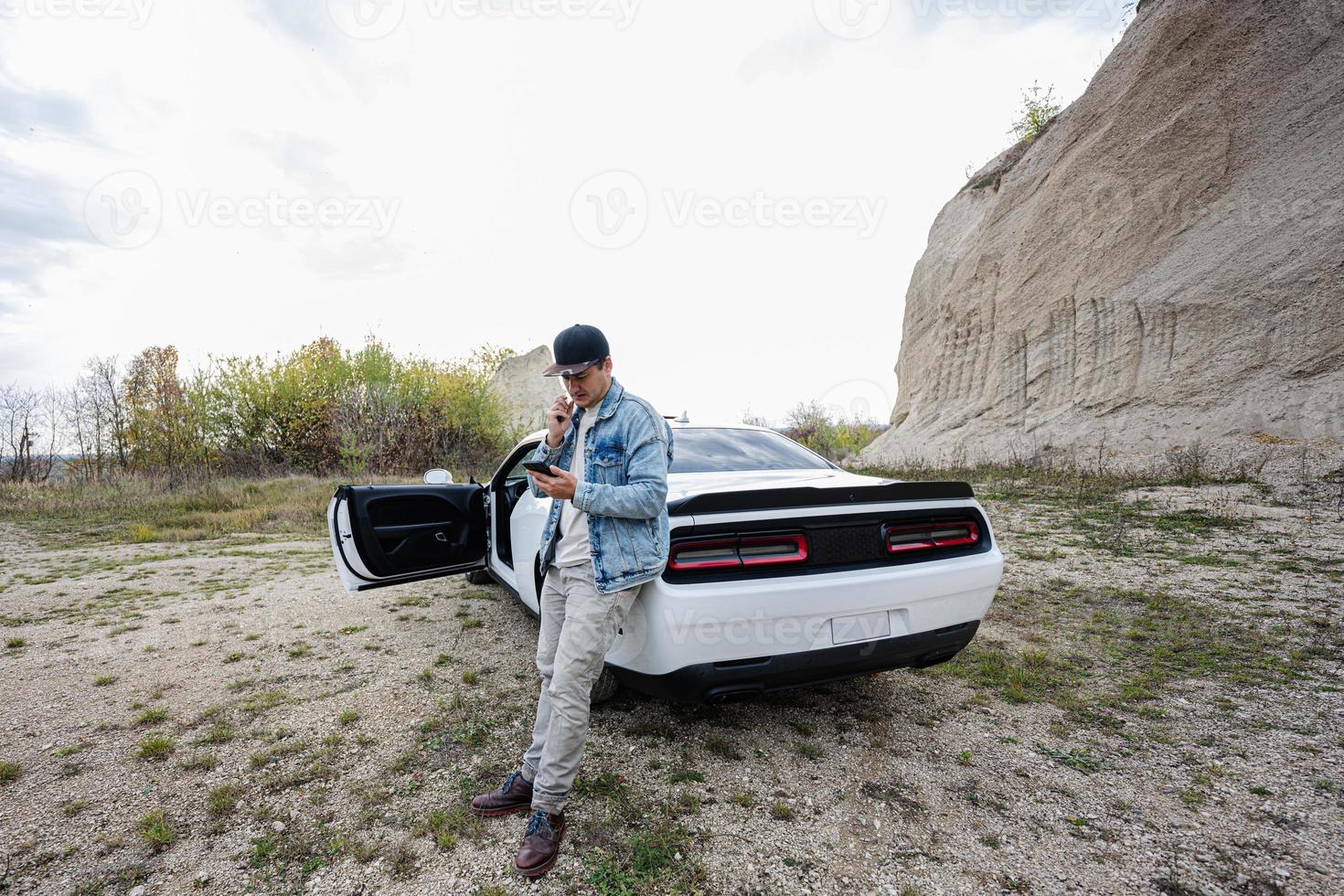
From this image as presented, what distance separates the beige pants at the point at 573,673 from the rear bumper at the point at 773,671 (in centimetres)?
37

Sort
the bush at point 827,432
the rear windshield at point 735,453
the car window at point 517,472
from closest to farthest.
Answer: the rear windshield at point 735,453
the car window at point 517,472
the bush at point 827,432

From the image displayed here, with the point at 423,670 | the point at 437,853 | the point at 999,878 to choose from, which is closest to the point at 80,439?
the point at 423,670

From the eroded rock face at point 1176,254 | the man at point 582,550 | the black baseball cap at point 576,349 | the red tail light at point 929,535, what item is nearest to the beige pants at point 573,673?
the man at point 582,550

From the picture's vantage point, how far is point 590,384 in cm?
217

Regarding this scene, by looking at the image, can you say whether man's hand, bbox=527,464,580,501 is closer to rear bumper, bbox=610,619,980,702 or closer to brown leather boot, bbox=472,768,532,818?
rear bumper, bbox=610,619,980,702

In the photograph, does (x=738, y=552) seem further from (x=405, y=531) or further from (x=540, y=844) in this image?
(x=405, y=531)

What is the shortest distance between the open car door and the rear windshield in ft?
5.74

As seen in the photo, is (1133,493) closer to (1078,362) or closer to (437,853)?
(1078,362)

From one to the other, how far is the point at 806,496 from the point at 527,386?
36.9m

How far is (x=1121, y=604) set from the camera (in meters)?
4.60

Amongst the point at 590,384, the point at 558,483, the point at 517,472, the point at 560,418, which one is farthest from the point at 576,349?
the point at 517,472

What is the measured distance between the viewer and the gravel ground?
1.95 m

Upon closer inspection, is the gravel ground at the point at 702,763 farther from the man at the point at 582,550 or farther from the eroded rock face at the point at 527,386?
the eroded rock face at the point at 527,386

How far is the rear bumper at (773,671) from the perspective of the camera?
2.28 m
